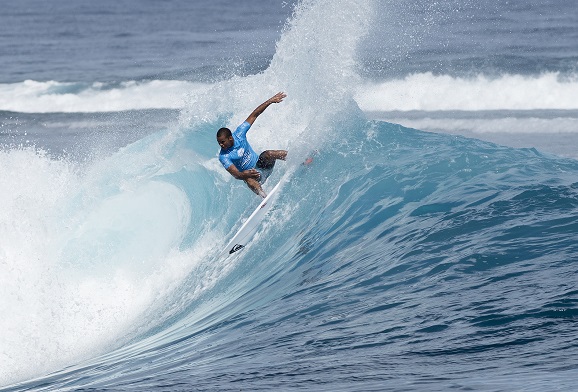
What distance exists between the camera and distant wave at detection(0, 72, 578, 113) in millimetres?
24812

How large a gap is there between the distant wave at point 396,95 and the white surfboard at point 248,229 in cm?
1249

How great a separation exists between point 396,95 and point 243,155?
15954 mm

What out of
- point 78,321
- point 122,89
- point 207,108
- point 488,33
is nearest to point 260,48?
point 122,89

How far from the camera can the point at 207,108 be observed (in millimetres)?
13703

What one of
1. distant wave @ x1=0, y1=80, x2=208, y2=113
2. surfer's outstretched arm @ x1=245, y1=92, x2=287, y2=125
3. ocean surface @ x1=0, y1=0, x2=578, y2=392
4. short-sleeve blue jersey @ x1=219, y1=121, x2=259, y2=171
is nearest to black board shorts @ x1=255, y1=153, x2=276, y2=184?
ocean surface @ x1=0, y1=0, x2=578, y2=392

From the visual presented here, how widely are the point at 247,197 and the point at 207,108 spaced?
8.73 ft

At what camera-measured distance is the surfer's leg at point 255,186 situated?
10.6 metres

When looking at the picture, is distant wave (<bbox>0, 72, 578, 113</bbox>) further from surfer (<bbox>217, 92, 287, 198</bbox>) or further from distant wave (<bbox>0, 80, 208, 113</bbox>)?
surfer (<bbox>217, 92, 287, 198</bbox>)

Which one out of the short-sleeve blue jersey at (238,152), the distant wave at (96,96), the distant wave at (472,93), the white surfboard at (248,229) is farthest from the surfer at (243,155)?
the distant wave at (96,96)

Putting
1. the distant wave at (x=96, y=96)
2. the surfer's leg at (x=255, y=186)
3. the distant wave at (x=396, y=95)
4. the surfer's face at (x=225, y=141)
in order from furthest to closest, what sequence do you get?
the distant wave at (x=96, y=96) < the distant wave at (x=396, y=95) < the surfer's leg at (x=255, y=186) < the surfer's face at (x=225, y=141)

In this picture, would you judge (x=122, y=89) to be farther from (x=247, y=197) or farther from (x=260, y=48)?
(x=247, y=197)

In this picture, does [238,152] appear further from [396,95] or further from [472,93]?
[472,93]

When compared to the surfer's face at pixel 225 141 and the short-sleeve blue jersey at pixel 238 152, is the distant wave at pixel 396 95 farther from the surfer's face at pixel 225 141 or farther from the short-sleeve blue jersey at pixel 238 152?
Result: the surfer's face at pixel 225 141

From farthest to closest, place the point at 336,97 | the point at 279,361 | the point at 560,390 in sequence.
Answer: the point at 336,97
the point at 279,361
the point at 560,390
